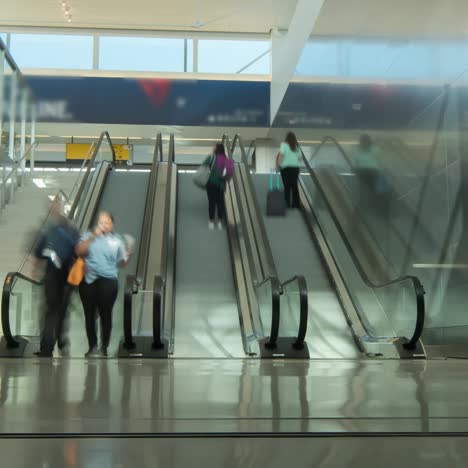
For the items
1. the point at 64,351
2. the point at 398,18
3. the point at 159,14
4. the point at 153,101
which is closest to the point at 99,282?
the point at 64,351

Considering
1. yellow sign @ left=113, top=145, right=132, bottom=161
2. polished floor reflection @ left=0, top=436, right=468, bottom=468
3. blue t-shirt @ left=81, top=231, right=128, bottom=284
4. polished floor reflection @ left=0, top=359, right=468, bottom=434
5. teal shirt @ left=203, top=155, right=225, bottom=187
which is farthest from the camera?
yellow sign @ left=113, top=145, right=132, bottom=161

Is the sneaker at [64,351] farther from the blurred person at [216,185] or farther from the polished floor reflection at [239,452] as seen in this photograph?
the polished floor reflection at [239,452]

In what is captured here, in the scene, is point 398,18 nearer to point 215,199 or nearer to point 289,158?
point 289,158

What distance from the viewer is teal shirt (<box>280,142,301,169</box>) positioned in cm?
1213

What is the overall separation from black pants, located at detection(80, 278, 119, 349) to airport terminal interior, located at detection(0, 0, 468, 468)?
0.02 meters

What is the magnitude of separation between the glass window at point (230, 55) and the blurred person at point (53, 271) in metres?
13.5

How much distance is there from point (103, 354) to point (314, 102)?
837 cm

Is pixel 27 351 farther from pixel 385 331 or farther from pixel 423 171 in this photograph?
pixel 423 171

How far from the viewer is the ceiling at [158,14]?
60.2ft

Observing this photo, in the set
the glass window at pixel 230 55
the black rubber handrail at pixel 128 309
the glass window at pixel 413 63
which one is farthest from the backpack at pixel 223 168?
the glass window at pixel 230 55

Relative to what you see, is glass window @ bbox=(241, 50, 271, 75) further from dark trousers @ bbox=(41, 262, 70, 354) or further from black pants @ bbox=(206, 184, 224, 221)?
dark trousers @ bbox=(41, 262, 70, 354)

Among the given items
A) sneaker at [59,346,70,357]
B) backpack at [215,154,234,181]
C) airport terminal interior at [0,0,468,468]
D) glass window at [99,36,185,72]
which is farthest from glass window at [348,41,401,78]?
glass window at [99,36,185,72]

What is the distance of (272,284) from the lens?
23.8ft

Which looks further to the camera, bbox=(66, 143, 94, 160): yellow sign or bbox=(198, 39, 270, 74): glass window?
bbox=(66, 143, 94, 160): yellow sign
